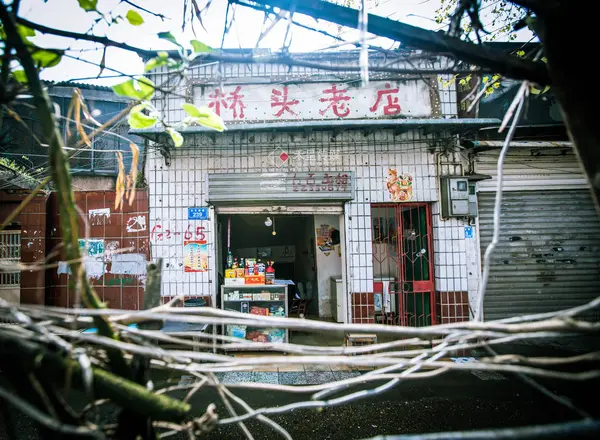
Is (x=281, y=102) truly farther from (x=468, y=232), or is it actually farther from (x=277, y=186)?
(x=468, y=232)

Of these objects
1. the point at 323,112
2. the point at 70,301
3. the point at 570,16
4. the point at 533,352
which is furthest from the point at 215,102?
the point at 533,352

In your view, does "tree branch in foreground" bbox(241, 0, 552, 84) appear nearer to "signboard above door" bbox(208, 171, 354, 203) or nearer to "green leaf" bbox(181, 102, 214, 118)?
"green leaf" bbox(181, 102, 214, 118)

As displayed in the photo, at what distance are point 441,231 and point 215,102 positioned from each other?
17.3 ft

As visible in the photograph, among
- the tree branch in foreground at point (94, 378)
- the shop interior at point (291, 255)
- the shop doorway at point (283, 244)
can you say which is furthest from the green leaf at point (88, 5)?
the shop doorway at point (283, 244)

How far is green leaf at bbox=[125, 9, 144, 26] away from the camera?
Result: 1.90 m

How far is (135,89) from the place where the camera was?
1967 mm

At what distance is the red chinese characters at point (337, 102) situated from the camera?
253 inches

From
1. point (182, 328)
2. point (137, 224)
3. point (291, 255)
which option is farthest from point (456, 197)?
point (137, 224)

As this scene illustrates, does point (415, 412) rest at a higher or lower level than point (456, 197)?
lower

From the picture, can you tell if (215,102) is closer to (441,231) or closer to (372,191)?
(372,191)

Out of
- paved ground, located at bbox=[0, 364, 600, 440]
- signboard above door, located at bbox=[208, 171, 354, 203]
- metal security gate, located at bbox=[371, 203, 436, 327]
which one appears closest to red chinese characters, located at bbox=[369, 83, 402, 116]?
signboard above door, located at bbox=[208, 171, 354, 203]

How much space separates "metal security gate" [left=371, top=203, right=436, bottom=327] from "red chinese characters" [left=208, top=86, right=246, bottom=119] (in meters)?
3.37

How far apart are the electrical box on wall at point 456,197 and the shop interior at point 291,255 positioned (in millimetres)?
3193

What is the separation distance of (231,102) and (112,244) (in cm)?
375
